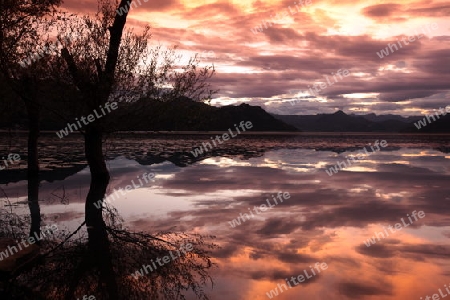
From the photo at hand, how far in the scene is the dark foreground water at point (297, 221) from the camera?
12.4m

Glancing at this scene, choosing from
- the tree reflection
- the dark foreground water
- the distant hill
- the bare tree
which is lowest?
the dark foreground water

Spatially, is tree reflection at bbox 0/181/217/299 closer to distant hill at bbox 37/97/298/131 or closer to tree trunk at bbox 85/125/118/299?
tree trunk at bbox 85/125/118/299

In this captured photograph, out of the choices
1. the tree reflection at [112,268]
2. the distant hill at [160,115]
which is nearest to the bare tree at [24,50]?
the distant hill at [160,115]

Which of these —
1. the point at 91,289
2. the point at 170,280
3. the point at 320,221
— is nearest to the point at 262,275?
the point at 170,280

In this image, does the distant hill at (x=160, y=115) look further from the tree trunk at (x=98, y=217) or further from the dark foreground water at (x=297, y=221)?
the dark foreground water at (x=297, y=221)

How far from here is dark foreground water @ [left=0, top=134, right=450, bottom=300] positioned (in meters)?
12.4

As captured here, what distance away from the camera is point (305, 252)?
15461 millimetres

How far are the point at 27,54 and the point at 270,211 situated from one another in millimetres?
20043

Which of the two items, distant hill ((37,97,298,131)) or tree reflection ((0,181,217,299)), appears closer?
tree reflection ((0,181,217,299))

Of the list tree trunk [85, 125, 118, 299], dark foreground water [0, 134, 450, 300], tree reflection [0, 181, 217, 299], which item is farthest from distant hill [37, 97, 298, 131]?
tree reflection [0, 181, 217, 299]

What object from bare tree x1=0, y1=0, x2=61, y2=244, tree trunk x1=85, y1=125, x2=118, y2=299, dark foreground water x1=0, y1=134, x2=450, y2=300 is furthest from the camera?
bare tree x1=0, y1=0, x2=61, y2=244

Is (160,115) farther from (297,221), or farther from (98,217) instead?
(297,221)

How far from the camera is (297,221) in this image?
20.8 m

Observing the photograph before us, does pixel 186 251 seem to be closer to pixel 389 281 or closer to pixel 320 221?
pixel 389 281
